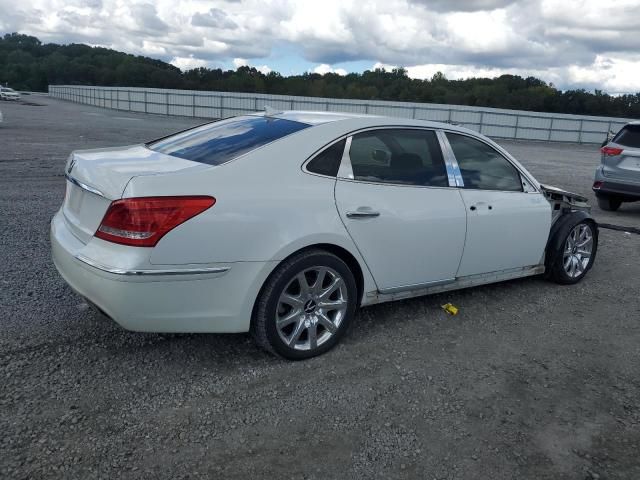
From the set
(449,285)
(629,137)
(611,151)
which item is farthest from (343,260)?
(629,137)

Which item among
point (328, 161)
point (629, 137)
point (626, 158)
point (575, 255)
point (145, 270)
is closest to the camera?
point (145, 270)

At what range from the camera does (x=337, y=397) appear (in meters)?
3.35

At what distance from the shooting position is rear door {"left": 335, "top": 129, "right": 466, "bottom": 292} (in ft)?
12.7

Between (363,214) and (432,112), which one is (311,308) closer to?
(363,214)

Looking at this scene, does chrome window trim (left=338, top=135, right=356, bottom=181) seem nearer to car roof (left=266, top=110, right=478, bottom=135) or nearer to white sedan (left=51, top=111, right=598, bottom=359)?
white sedan (left=51, top=111, right=598, bottom=359)

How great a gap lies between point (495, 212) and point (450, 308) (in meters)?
0.86

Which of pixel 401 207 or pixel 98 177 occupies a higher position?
pixel 98 177

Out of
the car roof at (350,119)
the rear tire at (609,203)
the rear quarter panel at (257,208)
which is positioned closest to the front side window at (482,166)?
the car roof at (350,119)

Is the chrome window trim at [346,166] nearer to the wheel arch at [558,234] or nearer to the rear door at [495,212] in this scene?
the rear door at [495,212]

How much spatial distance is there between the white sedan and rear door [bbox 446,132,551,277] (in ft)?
0.05

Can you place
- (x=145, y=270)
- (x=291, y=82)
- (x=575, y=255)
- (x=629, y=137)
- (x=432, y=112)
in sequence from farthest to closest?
(x=291, y=82)
(x=432, y=112)
(x=629, y=137)
(x=575, y=255)
(x=145, y=270)

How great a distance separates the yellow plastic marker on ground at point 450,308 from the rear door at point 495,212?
13.1 inches

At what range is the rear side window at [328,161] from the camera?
3742 mm

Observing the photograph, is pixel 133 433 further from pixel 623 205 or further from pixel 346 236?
pixel 623 205
